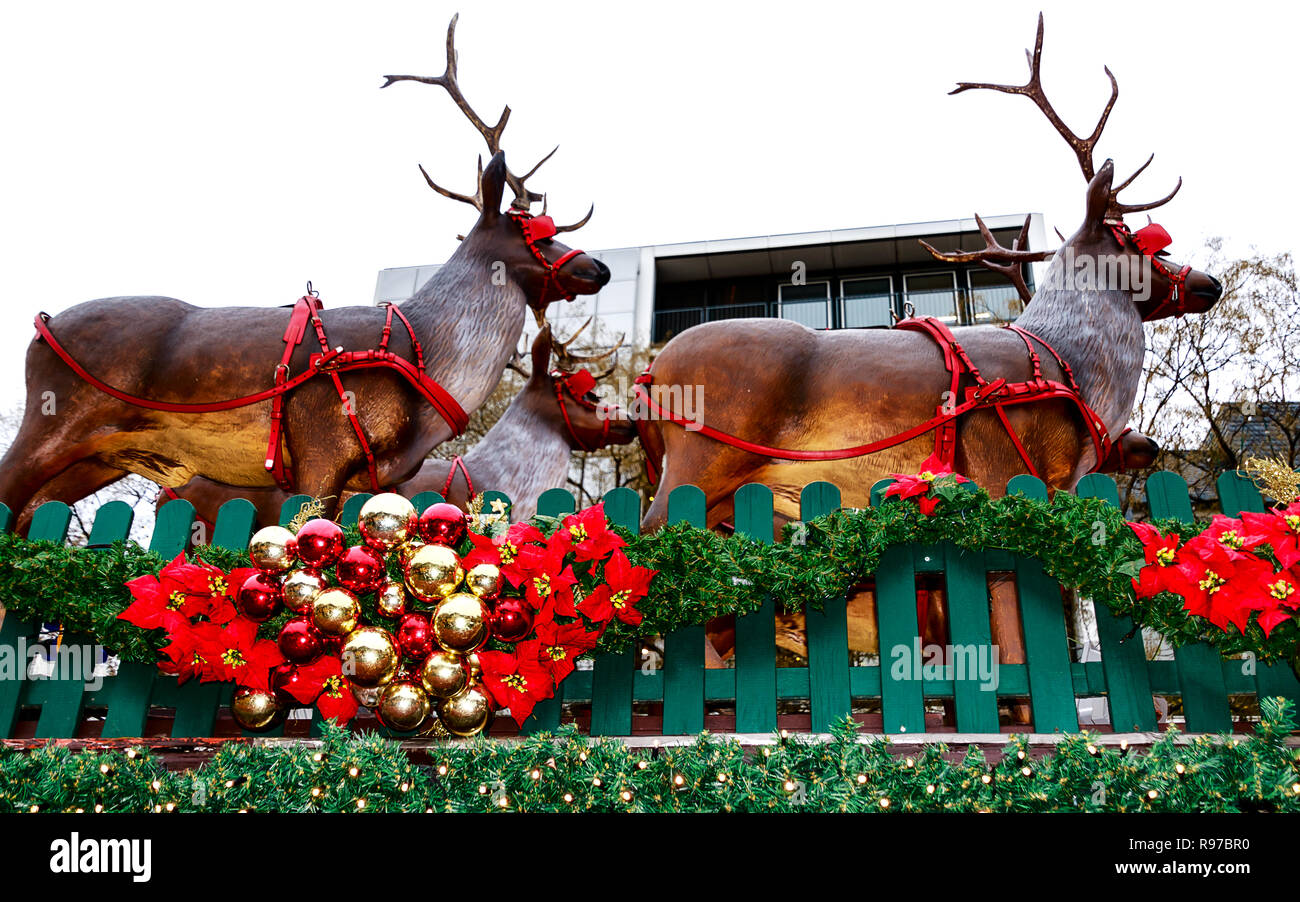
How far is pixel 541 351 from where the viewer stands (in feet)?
27.2

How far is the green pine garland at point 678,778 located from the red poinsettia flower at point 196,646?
52 cm

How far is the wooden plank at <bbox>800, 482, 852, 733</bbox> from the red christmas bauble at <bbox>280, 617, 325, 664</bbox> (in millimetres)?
1793

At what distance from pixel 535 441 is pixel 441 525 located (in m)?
4.54

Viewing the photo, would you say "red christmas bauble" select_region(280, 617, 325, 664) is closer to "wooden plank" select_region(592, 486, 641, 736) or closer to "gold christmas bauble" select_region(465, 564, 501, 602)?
"gold christmas bauble" select_region(465, 564, 501, 602)

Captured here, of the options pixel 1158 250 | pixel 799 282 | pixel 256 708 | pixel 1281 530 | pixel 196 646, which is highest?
pixel 799 282

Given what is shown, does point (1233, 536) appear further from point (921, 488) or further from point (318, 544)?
point (318, 544)

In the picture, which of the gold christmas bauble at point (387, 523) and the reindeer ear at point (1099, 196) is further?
the reindeer ear at point (1099, 196)

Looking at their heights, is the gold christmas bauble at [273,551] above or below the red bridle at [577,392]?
below

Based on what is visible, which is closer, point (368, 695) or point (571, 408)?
point (368, 695)

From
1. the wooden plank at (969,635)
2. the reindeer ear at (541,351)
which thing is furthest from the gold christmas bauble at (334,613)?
the reindeer ear at (541,351)

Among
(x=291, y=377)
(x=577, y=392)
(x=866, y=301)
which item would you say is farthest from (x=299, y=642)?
(x=866, y=301)

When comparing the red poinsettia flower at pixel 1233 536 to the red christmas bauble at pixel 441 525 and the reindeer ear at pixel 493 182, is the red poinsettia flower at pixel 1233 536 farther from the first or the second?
the reindeer ear at pixel 493 182

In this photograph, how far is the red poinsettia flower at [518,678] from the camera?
338 centimetres
